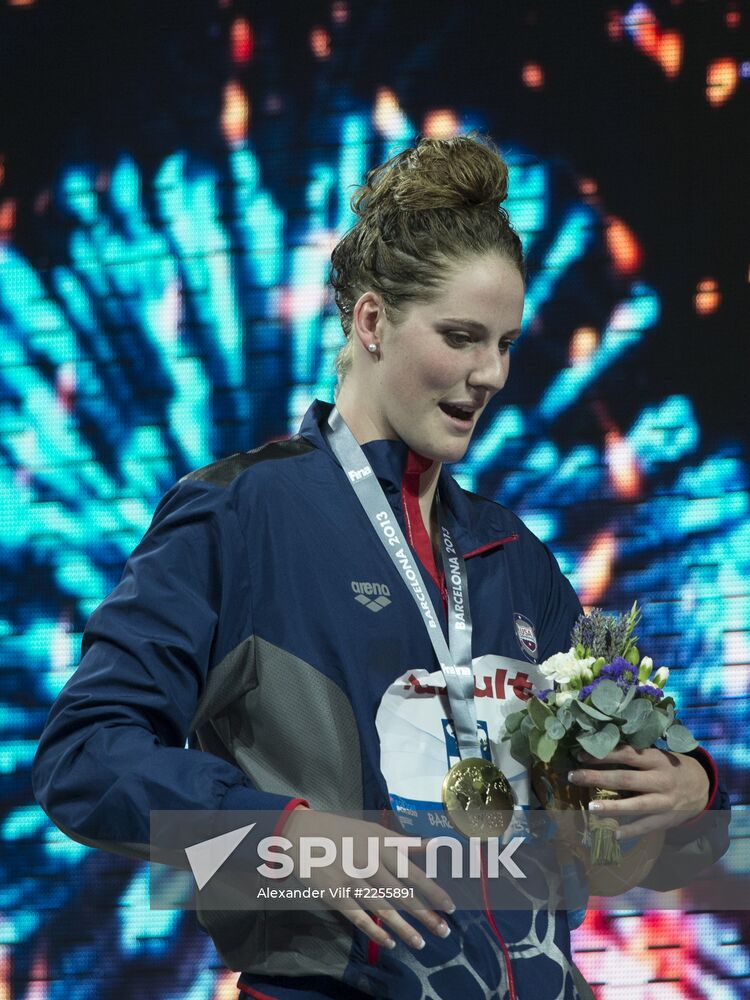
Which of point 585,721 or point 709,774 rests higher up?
point 585,721

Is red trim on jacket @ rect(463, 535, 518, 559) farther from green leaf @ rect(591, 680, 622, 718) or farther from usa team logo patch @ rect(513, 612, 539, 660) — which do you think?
green leaf @ rect(591, 680, 622, 718)

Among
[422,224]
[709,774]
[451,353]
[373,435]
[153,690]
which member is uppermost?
[422,224]

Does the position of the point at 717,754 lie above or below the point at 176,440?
below

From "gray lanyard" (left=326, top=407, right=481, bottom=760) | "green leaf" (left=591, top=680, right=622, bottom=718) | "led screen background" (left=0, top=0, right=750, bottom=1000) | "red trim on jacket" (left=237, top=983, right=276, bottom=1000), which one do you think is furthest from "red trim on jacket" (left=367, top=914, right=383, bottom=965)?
"led screen background" (left=0, top=0, right=750, bottom=1000)

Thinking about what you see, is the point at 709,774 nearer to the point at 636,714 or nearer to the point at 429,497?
the point at 636,714

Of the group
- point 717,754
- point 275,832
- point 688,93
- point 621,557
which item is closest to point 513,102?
point 688,93

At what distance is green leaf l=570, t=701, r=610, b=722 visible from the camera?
1.47 m

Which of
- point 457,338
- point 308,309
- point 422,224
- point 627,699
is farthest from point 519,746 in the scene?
point 308,309

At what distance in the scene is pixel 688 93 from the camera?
Answer: 3031 millimetres

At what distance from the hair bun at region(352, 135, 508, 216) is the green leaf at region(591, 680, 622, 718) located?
624mm

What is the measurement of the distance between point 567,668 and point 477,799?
19cm

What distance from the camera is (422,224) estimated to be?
65.8 inches

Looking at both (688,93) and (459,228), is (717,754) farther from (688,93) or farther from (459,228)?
(459,228)

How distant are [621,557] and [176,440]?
1021 millimetres
